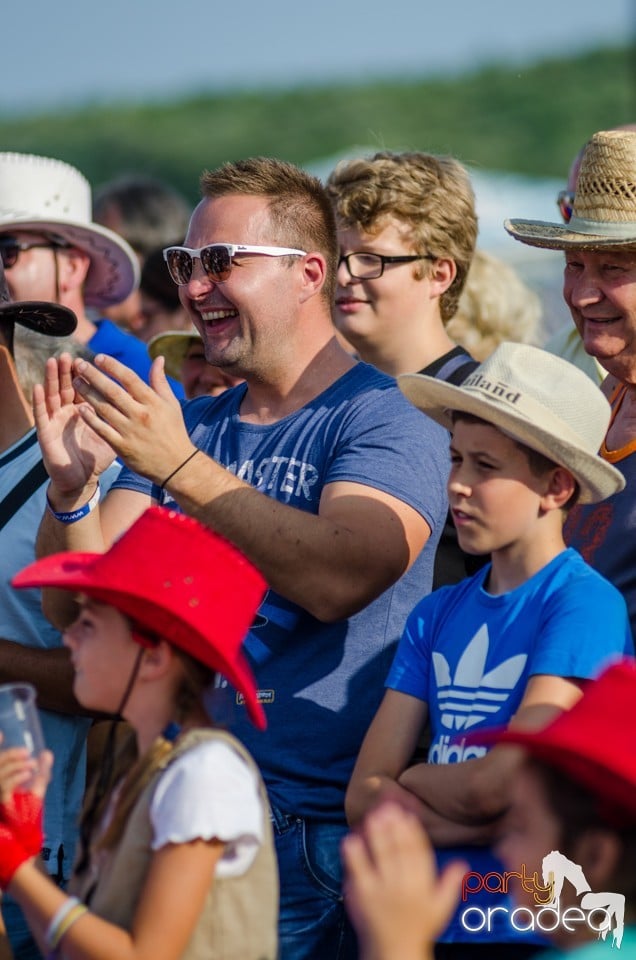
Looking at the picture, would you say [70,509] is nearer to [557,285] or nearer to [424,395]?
[424,395]

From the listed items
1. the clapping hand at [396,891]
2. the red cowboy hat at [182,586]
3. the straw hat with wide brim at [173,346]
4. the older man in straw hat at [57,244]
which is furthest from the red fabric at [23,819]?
the straw hat with wide brim at [173,346]

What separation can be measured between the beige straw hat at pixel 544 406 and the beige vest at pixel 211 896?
989 mm

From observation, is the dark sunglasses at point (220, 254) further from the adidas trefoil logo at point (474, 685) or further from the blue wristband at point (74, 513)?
the adidas trefoil logo at point (474, 685)

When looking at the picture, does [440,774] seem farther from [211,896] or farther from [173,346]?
[173,346]

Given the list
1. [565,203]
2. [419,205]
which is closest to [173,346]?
[419,205]

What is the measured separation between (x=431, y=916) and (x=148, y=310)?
16.8ft

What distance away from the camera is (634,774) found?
2.23 m

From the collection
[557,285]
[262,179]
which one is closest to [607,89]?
[557,285]

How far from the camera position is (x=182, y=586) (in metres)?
2.79

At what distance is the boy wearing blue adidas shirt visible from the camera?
2980mm

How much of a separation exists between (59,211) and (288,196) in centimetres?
196

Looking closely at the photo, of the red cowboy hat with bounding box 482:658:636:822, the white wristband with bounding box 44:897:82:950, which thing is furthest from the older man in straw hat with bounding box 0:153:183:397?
the red cowboy hat with bounding box 482:658:636:822

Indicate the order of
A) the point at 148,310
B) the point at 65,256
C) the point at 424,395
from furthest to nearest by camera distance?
the point at 148,310 → the point at 65,256 → the point at 424,395

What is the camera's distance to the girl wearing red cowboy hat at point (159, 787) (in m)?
2.56
